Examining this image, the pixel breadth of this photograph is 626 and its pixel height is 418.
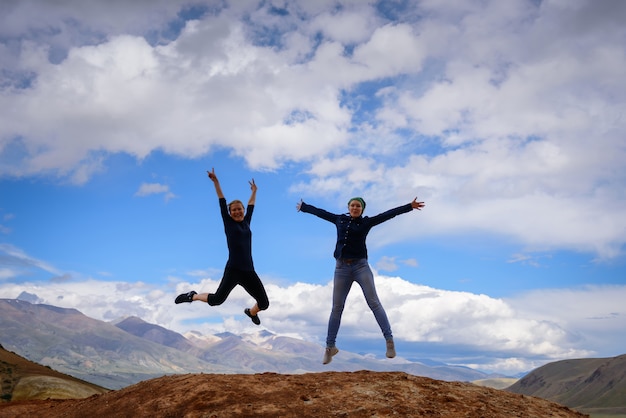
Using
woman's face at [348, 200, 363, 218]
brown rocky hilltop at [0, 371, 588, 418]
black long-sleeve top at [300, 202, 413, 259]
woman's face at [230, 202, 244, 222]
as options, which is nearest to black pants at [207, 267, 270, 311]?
woman's face at [230, 202, 244, 222]

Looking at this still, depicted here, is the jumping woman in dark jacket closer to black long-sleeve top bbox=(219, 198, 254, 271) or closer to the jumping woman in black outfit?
the jumping woman in black outfit

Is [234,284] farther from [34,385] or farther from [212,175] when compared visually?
[34,385]

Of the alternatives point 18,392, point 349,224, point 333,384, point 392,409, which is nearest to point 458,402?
point 392,409

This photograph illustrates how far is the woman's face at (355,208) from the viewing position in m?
14.8

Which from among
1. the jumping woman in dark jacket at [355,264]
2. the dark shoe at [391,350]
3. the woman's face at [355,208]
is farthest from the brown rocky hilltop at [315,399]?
the woman's face at [355,208]

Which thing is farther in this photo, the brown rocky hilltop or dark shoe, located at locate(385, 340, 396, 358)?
dark shoe, located at locate(385, 340, 396, 358)

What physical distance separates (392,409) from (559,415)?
5.13 metres

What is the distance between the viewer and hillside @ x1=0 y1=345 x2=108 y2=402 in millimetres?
61719

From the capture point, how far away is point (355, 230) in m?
14.6

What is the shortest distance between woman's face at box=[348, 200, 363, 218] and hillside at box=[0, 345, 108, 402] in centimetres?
5479

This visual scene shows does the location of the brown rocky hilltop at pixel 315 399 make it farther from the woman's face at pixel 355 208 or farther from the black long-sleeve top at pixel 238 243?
the woman's face at pixel 355 208

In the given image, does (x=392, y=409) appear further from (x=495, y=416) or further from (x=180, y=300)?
(x=180, y=300)

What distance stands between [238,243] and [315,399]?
4.37 metres

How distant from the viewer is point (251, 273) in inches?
567
